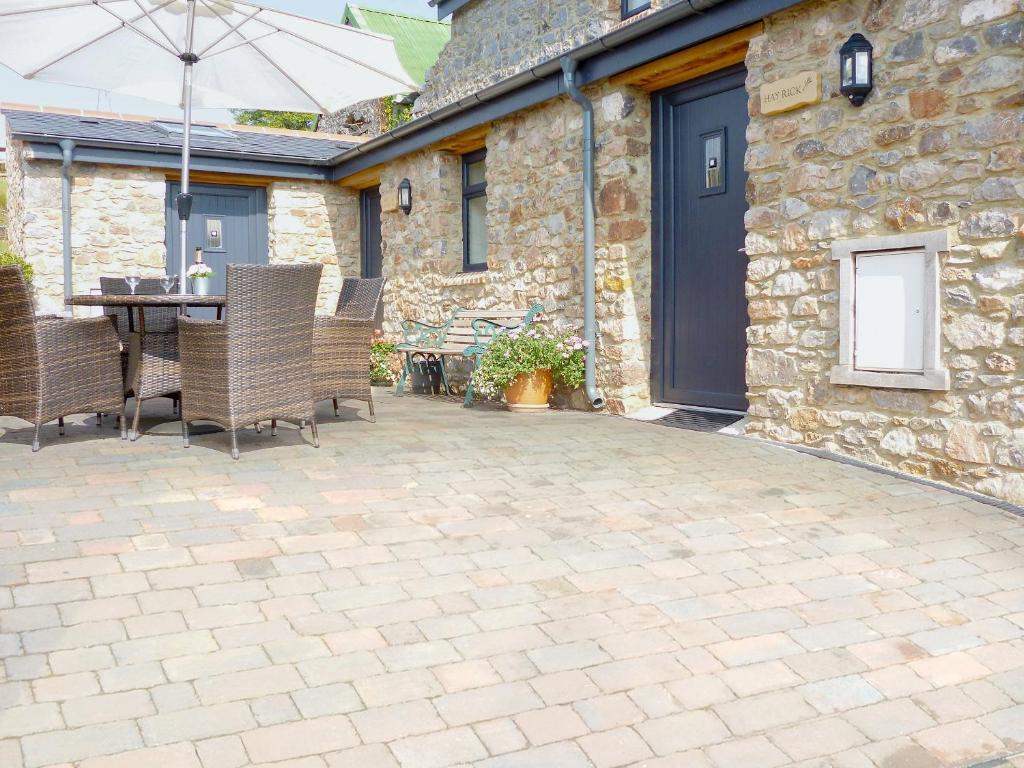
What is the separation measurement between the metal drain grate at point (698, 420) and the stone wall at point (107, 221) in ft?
20.6

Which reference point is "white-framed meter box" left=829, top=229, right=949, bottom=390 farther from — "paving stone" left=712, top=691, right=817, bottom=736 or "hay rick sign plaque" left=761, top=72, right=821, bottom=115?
"paving stone" left=712, top=691, right=817, bottom=736

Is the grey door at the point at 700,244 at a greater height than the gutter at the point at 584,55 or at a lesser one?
lesser

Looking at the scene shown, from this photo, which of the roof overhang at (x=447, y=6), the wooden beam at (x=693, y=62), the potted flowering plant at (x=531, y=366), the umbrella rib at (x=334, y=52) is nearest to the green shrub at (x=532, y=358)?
the potted flowering plant at (x=531, y=366)

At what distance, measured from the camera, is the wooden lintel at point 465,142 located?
8.19 metres

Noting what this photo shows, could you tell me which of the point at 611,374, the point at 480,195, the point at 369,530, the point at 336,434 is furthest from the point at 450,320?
the point at 369,530

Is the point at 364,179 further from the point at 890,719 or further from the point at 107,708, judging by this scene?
the point at 890,719

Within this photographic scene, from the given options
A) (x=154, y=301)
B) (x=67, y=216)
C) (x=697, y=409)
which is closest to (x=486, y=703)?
(x=154, y=301)

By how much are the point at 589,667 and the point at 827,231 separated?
3179mm

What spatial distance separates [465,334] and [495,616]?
207 inches

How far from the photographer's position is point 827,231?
16.2 ft

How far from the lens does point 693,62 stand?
593cm

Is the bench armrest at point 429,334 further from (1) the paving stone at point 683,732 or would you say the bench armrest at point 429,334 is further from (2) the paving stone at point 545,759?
(2) the paving stone at point 545,759

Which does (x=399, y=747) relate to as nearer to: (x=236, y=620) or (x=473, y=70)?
(x=236, y=620)

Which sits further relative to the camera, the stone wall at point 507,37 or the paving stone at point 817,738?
the stone wall at point 507,37
